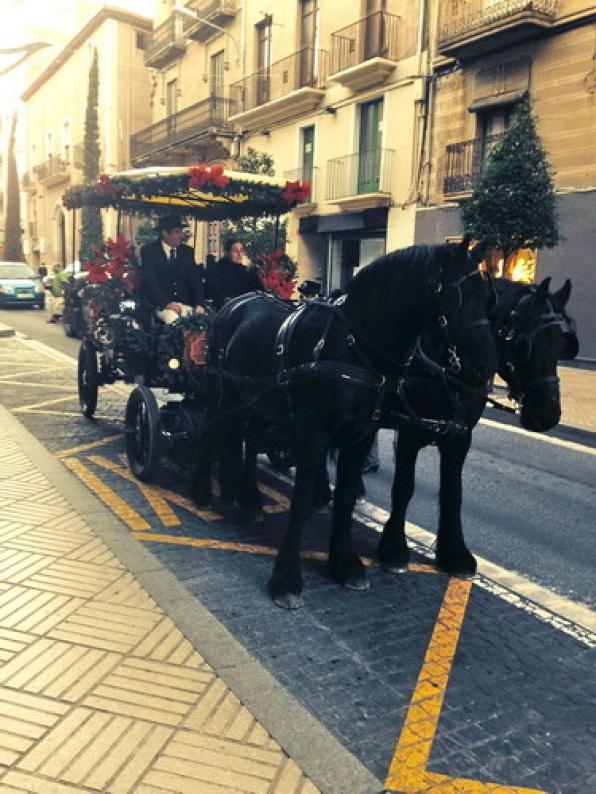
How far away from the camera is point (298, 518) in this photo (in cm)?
416

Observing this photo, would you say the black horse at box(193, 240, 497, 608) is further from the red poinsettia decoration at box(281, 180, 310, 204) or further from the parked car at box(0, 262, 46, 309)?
the parked car at box(0, 262, 46, 309)

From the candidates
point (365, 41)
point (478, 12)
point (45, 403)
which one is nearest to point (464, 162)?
point (478, 12)

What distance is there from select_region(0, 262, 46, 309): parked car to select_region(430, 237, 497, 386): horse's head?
87.8ft

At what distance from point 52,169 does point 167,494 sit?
47127 millimetres

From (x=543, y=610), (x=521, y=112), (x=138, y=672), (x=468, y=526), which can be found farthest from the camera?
(x=521, y=112)

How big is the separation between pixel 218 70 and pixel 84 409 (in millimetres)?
25842

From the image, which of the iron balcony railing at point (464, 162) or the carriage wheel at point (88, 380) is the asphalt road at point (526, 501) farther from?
the iron balcony railing at point (464, 162)

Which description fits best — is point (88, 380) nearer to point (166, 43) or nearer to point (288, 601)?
point (288, 601)

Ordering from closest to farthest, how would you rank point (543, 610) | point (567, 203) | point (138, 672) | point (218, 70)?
point (138, 672) → point (543, 610) → point (567, 203) → point (218, 70)

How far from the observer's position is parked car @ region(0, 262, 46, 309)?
90.5ft

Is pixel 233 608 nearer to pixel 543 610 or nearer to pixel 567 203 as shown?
pixel 543 610

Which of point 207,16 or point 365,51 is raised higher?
point 207,16

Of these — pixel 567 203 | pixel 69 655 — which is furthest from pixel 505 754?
pixel 567 203

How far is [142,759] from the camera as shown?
2766 mm
